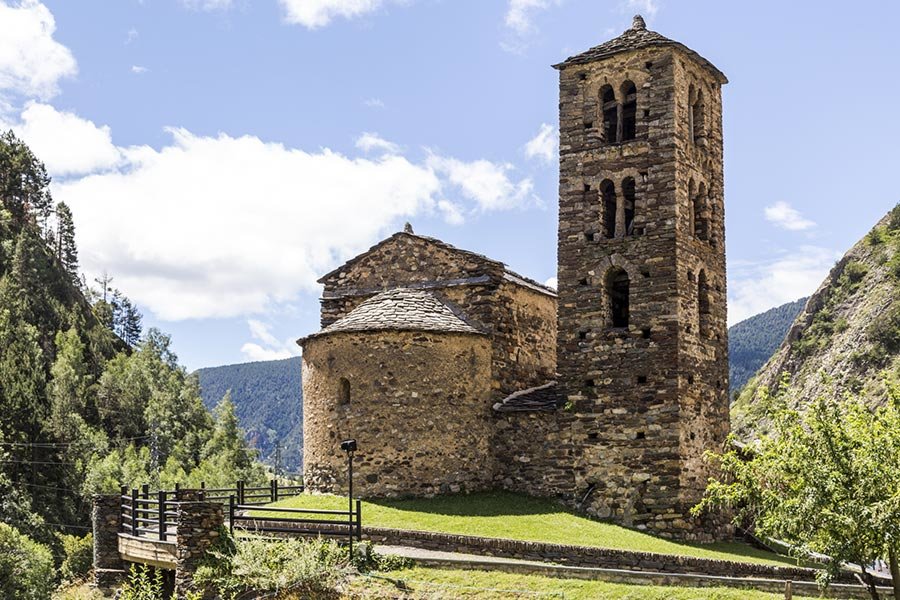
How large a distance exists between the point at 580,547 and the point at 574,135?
41.4 feet

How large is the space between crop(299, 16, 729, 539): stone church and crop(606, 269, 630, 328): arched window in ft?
0.20

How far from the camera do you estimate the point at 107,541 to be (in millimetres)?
24141

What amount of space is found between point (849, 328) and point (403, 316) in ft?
221

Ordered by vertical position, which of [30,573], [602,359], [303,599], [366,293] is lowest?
[30,573]

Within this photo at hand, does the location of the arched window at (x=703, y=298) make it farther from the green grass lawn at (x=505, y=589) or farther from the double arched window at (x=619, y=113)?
the green grass lawn at (x=505, y=589)

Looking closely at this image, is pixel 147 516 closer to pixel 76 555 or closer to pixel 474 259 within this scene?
pixel 474 259

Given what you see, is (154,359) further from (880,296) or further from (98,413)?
(880,296)

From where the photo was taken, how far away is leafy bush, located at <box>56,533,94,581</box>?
5403cm

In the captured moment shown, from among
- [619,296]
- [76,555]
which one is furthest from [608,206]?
[76,555]

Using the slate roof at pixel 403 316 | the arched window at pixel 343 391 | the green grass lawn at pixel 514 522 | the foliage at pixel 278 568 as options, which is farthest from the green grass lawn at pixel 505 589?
the slate roof at pixel 403 316

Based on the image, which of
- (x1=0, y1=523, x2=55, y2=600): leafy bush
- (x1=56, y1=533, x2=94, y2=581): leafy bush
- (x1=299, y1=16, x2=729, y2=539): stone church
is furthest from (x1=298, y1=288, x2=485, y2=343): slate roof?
(x1=56, y1=533, x2=94, y2=581): leafy bush

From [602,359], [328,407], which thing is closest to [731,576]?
[602,359]

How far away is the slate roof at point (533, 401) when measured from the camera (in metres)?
26.6

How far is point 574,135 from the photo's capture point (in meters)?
27.8
